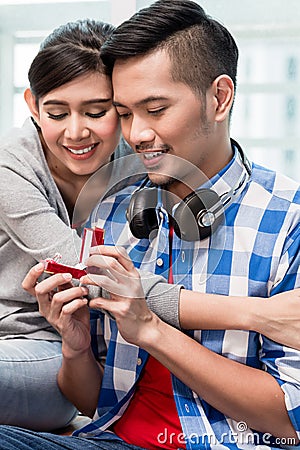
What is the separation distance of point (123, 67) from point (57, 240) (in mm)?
351

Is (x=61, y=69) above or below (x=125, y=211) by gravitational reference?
above

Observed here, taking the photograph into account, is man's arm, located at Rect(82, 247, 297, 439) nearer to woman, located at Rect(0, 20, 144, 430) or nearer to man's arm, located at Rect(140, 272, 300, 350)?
man's arm, located at Rect(140, 272, 300, 350)

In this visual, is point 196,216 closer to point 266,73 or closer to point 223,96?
point 223,96

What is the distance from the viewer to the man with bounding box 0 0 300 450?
128 centimetres

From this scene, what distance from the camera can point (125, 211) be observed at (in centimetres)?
136

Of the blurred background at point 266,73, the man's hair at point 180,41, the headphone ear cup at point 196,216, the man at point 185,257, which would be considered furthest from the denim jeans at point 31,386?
the blurred background at point 266,73

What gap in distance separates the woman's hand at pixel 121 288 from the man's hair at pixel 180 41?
14.0 inches

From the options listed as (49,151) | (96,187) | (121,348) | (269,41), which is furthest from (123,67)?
(269,41)

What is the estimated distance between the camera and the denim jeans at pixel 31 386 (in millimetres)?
1542

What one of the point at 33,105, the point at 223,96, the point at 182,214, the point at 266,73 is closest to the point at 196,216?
the point at 182,214

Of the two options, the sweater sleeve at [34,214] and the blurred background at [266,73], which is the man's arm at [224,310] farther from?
the blurred background at [266,73]

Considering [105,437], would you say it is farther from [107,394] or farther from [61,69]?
[61,69]

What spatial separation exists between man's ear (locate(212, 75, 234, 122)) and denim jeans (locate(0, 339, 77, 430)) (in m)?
0.64

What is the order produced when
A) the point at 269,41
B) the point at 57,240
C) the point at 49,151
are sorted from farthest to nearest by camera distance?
the point at 269,41, the point at 49,151, the point at 57,240
